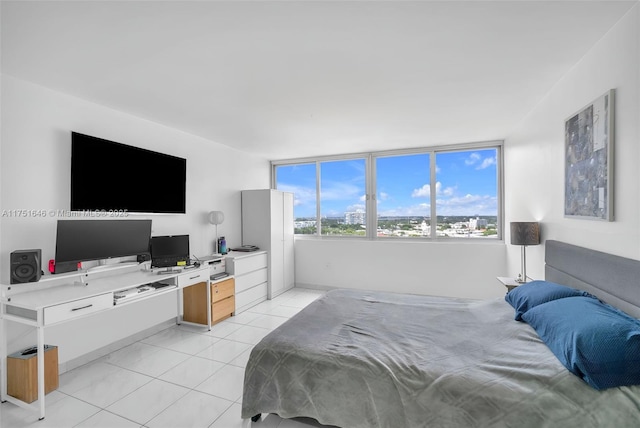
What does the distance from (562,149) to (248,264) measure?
13.2ft

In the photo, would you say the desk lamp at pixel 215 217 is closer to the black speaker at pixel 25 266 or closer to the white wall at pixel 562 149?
the black speaker at pixel 25 266

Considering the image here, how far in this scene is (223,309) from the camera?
385cm

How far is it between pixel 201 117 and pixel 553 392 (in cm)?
385

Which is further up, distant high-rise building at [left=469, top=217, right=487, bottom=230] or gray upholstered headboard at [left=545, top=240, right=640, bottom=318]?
distant high-rise building at [left=469, top=217, right=487, bottom=230]

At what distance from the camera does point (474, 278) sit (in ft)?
14.9

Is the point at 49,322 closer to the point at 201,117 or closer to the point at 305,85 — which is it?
the point at 201,117

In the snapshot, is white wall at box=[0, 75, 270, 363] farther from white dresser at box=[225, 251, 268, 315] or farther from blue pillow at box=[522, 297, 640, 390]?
blue pillow at box=[522, 297, 640, 390]

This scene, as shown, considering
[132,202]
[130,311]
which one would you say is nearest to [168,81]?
[132,202]

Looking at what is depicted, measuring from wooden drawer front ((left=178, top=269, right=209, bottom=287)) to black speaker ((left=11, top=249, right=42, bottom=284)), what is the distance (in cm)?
119

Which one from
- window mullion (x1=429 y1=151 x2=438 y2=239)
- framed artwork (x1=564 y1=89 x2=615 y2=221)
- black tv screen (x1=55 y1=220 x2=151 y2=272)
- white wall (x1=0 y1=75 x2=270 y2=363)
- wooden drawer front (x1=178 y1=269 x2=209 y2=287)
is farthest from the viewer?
window mullion (x1=429 y1=151 x2=438 y2=239)

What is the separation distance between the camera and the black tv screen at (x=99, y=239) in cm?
251

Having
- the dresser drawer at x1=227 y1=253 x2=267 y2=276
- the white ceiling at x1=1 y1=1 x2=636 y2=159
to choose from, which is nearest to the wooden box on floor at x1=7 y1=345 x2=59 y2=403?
the dresser drawer at x1=227 y1=253 x2=267 y2=276

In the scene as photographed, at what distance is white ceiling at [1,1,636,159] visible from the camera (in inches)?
65.2

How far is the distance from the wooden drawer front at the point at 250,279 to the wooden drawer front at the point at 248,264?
75 millimetres
